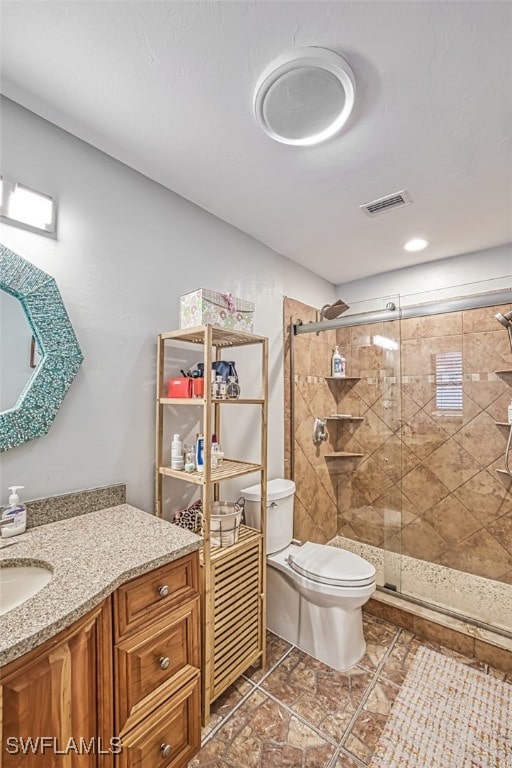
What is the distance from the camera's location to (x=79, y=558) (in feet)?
3.34

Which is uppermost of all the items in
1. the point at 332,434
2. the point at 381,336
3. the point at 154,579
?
the point at 381,336

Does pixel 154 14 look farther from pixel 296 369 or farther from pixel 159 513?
pixel 296 369

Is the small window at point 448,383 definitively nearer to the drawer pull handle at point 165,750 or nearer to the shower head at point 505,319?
the shower head at point 505,319

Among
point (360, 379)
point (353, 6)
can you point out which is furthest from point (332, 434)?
point (353, 6)

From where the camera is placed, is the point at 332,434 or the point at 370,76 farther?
the point at 332,434

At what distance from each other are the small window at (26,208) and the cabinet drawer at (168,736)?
1.71m

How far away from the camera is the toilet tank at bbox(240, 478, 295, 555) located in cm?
192

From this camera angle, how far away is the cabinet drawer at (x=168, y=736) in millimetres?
1012

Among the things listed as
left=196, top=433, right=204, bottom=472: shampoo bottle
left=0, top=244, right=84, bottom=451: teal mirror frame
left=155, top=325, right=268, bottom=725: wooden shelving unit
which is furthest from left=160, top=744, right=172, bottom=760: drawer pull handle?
left=0, top=244, right=84, bottom=451: teal mirror frame

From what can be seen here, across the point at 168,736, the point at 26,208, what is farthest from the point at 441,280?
the point at 168,736

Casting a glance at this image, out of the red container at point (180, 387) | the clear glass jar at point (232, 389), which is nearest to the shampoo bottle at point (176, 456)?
the red container at point (180, 387)

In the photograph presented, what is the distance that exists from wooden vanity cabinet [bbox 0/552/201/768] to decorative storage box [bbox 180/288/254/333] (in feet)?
3.13

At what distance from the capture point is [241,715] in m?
1.45

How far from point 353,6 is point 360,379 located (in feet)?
6.99
